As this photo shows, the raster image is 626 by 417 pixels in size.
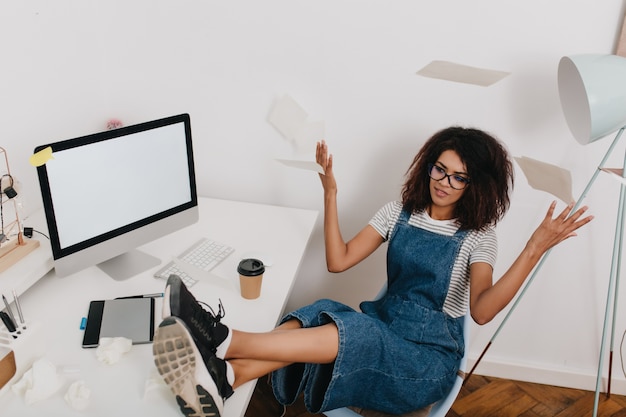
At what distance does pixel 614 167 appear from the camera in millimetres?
1744

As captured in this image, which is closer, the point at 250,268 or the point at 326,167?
the point at 250,268

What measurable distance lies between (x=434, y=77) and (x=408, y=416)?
3.46 feet

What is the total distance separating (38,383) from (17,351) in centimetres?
9

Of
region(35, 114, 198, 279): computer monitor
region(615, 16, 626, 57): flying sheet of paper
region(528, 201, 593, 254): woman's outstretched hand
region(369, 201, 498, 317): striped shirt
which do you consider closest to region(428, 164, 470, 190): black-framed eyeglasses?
region(369, 201, 498, 317): striped shirt

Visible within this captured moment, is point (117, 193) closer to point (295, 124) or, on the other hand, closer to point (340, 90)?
point (295, 124)

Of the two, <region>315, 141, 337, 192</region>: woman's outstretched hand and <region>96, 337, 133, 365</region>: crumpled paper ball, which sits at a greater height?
<region>315, 141, 337, 192</region>: woman's outstretched hand

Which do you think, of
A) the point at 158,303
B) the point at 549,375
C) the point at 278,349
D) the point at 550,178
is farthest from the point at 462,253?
the point at 549,375

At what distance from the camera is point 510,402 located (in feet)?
6.86

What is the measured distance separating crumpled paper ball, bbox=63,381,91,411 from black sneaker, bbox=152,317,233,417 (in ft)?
0.53

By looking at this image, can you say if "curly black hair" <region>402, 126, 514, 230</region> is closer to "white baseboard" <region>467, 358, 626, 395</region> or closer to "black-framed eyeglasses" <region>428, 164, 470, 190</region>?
"black-framed eyeglasses" <region>428, 164, 470, 190</region>

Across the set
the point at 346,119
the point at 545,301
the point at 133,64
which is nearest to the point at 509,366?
the point at 545,301

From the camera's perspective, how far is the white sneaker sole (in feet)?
3.30

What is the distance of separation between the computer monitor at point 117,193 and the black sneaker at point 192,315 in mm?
349

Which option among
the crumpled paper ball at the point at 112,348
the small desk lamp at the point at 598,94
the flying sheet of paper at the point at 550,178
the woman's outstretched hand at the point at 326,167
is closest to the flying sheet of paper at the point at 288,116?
the woman's outstretched hand at the point at 326,167
